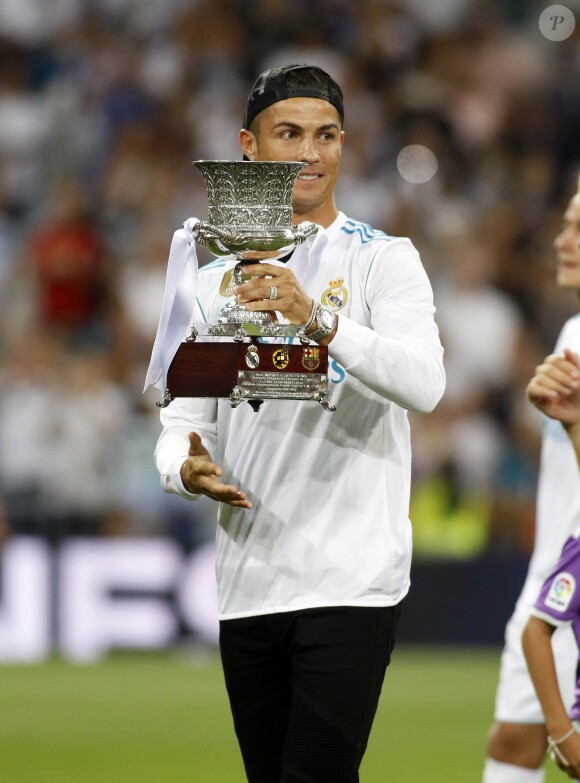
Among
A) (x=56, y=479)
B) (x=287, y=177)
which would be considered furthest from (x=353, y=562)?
(x=56, y=479)

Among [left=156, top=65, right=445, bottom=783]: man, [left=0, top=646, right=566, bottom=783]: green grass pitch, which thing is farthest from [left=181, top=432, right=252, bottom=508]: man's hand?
[left=0, top=646, right=566, bottom=783]: green grass pitch

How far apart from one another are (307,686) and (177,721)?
4.99 metres

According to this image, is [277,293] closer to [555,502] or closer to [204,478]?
[204,478]

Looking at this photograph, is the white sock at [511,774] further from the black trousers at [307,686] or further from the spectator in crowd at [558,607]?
the black trousers at [307,686]

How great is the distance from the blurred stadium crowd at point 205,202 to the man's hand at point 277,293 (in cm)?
714

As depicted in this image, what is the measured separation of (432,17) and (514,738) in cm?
946

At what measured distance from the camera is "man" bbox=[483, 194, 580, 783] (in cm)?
493

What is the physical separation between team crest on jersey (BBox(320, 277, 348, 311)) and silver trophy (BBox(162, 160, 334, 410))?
0.30 m

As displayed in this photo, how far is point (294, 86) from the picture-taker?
12.4 ft

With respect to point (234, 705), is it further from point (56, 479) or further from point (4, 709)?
point (56, 479)

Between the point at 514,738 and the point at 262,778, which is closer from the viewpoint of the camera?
the point at 262,778

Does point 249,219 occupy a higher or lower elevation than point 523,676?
higher

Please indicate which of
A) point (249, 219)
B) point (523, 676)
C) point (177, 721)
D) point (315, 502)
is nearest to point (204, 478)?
point (315, 502)

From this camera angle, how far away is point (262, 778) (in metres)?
3.82
